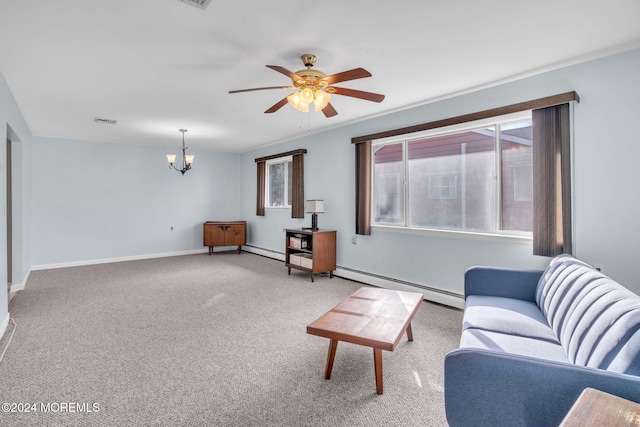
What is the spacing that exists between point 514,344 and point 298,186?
446cm

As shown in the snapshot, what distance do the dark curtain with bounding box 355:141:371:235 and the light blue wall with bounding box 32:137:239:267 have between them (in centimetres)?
434

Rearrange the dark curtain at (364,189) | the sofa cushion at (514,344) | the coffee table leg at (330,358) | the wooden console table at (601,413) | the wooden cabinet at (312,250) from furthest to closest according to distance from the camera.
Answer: the wooden cabinet at (312,250), the dark curtain at (364,189), the coffee table leg at (330,358), the sofa cushion at (514,344), the wooden console table at (601,413)

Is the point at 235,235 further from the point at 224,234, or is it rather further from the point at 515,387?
the point at 515,387

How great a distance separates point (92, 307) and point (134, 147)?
3.98 meters

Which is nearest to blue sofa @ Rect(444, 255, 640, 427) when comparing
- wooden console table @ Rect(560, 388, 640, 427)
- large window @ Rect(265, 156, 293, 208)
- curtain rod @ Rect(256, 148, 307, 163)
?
wooden console table @ Rect(560, 388, 640, 427)

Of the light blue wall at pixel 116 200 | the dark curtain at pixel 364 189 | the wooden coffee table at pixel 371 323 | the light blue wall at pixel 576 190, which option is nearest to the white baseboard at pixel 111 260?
the light blue wall at pixel 116 200

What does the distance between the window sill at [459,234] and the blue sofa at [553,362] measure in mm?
1184

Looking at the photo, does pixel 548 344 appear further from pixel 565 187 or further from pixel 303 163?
pixel 303 163

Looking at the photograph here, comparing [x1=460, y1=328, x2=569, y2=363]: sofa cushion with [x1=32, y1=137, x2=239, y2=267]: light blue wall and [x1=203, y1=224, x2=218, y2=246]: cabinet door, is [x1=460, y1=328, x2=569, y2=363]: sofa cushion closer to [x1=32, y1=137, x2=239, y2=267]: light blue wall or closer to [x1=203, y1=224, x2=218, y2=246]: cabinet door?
[x1=203, y1=224, x2=218, y2=246]: cabinet door

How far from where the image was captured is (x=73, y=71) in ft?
9.40

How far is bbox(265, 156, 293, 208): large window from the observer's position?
6484 millimetres

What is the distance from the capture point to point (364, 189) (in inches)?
177

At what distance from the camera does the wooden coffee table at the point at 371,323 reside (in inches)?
75.8

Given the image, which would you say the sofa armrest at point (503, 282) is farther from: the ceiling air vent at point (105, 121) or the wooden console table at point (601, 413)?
the ceiling air vent at point (105, 121)
